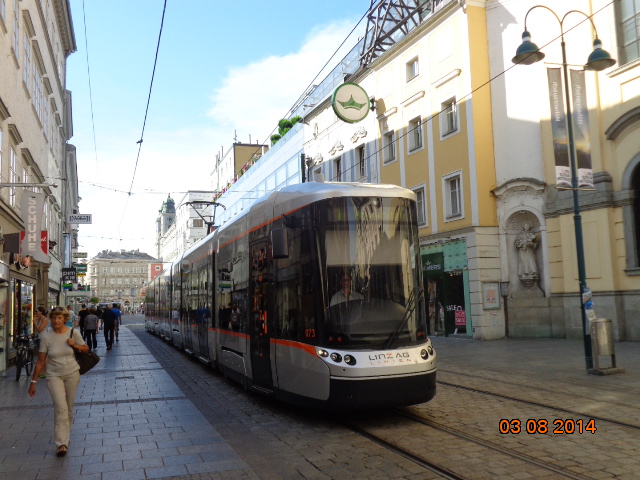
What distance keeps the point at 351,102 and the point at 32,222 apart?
1541cm

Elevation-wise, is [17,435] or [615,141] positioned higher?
[615,141]

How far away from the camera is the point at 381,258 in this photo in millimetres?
8039

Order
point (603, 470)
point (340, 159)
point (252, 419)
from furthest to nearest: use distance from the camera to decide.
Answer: point (340, 159), point (252, 419), point (603, 470)

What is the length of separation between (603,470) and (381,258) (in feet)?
11.4

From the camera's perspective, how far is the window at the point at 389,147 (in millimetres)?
27578

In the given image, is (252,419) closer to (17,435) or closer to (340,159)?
(17,435)

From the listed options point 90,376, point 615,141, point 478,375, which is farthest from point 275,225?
point 615,141

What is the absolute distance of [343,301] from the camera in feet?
25.6

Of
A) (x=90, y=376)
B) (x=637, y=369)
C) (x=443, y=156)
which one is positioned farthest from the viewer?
(x=443, y=156)

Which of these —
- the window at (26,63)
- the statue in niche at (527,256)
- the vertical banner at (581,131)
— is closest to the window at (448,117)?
the statue in niche at (527,256)

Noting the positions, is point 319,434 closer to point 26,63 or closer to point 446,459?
point 446,459

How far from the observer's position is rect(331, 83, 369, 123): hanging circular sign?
27.6 m

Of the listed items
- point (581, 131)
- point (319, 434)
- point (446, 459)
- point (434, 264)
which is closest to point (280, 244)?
point (319, 434)

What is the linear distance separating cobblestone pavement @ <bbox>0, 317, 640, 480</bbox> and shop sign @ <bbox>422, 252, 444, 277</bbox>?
11356 millimetres
